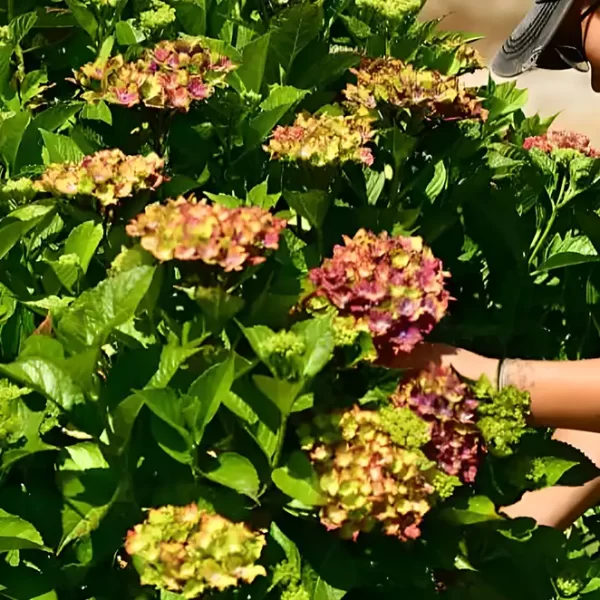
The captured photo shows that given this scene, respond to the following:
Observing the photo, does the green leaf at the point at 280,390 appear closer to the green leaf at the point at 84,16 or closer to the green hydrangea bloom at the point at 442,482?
the green hydrangea bloom at the point at 442,482

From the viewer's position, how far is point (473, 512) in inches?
43.2

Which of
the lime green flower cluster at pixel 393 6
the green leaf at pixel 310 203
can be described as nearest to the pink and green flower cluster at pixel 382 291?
the green leaf at pixel 310 203

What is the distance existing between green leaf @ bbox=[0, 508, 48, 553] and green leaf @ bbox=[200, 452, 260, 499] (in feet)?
0.60

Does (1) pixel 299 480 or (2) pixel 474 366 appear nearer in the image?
(1) pixel 299 480

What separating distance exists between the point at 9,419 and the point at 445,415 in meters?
0.45

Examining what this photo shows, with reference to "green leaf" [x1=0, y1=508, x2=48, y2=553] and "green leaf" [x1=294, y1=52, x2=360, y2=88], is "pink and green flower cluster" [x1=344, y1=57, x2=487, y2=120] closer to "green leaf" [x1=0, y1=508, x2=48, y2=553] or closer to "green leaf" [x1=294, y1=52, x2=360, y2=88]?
"green leaf" [x1=294, y1=52, x2=360, y2=88]

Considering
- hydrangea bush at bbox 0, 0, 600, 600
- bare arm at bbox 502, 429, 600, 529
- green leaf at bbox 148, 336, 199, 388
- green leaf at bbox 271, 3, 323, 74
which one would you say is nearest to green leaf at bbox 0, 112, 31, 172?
hydrangea bush at bbox 0, 0, 600, 600

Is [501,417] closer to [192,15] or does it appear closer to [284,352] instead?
[284,352]

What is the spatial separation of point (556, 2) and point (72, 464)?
0.99 metres

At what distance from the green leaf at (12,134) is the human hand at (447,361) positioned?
1.97 ft

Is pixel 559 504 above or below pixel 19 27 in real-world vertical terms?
below

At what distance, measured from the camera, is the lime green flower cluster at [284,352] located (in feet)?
3.13

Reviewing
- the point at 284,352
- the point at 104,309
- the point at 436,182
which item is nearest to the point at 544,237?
the point at 436,182

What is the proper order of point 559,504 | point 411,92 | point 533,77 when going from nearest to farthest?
point 411,92, point 559,504, point 533,77
